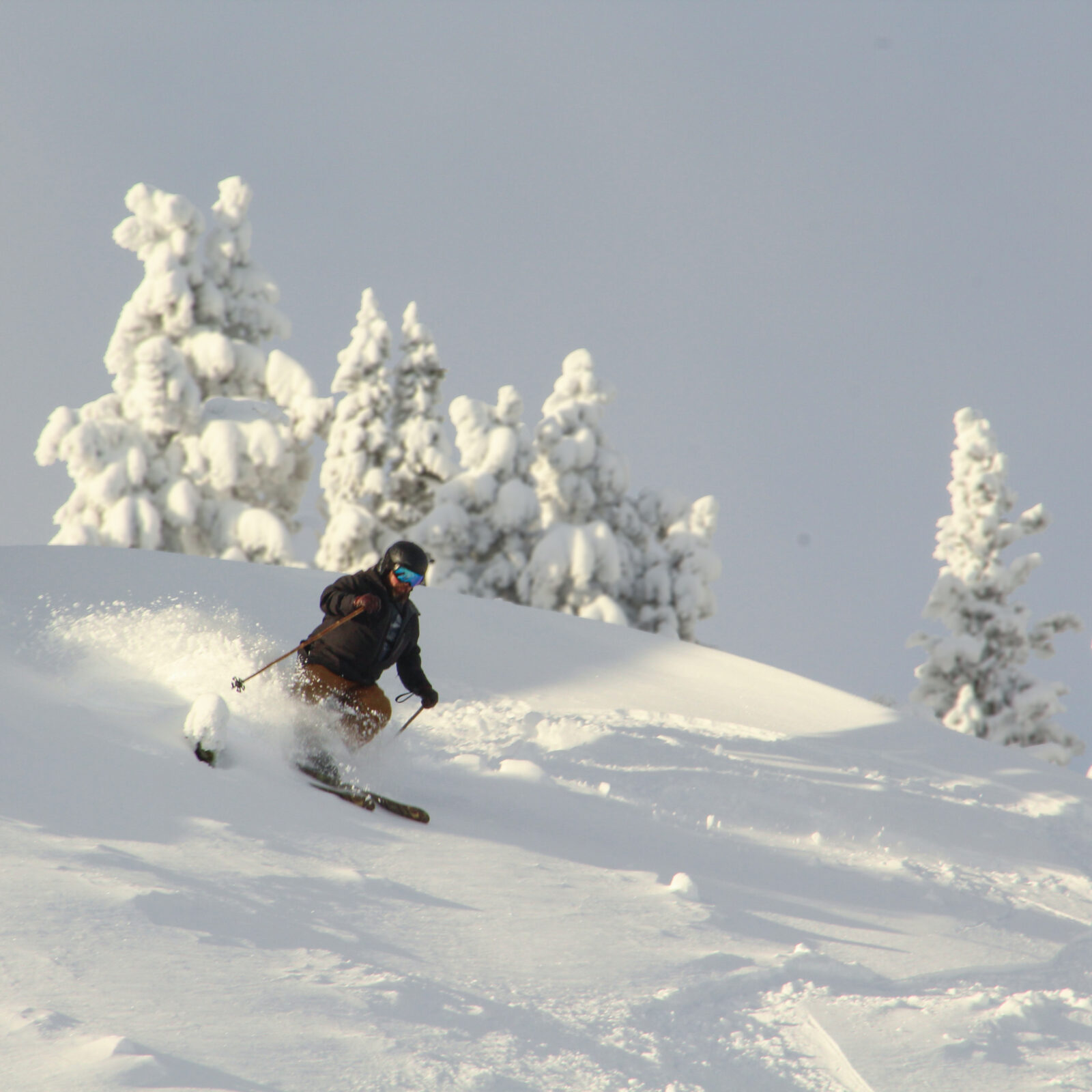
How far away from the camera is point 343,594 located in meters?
6.57

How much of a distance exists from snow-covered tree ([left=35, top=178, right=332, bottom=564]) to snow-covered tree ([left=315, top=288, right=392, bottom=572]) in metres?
0.79

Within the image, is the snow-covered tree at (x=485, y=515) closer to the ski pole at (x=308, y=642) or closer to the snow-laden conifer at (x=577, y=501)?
the snow-laden conifer at (x=577, y=501)

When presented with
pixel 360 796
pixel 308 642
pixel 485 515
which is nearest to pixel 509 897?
pixel 360 796

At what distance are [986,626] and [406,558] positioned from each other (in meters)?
17.7

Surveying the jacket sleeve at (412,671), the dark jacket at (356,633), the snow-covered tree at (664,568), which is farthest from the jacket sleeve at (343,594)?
the snow-covered tree at (664,568)

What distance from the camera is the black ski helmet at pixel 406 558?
6.48 m

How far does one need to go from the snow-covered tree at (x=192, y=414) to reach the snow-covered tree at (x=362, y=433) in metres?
0.79

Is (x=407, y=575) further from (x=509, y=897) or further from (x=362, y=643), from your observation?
(x=509, y=897)

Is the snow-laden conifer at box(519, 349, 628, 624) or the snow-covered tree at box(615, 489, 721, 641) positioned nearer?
the snow-laden conifer at box(519, 349, 628, 624)

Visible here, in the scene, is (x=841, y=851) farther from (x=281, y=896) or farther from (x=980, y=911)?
(x=281, y=896)

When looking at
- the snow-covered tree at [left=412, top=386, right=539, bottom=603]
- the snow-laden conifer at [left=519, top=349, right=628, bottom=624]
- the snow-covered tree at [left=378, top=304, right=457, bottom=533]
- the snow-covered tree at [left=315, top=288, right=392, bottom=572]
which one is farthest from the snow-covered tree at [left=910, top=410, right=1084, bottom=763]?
the snow-covered tree at [left=315, top=288, right=392, bottom=572]

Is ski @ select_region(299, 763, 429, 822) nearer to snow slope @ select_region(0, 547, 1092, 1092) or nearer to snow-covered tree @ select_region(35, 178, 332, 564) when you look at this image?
snow slope @ select_region(0, 547, 1092, 1092)

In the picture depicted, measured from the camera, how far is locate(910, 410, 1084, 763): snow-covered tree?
67.3 feet

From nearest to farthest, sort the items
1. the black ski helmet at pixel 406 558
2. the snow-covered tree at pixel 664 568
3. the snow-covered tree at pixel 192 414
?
the black ski helmet at pixel 406 558 → the snow-covered tree at pixel 192 414 → the snow-covered tree at pixel 664 568
